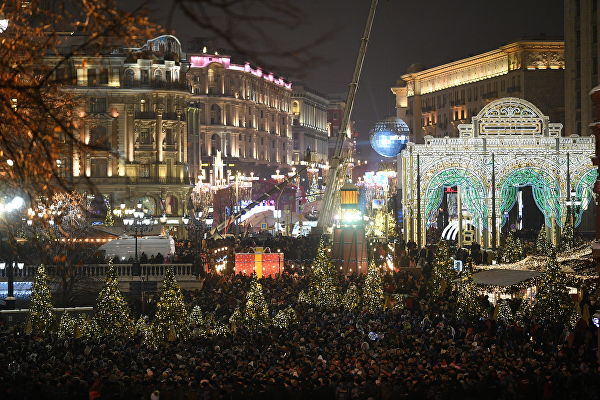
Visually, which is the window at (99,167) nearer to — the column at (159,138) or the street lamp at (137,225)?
the column at (159,138)

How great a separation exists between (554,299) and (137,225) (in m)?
25.3

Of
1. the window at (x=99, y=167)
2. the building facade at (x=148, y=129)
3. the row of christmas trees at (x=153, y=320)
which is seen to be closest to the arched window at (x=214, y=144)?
the building facade at (x=148, y=129)

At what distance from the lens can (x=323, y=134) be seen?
181 meters

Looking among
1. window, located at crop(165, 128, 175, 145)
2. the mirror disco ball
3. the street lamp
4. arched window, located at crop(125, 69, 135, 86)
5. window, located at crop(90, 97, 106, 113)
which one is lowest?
the street lamp

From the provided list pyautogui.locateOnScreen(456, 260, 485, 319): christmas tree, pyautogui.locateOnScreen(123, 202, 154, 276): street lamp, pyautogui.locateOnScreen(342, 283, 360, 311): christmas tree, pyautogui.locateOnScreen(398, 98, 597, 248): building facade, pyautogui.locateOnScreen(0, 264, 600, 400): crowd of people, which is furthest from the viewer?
pyautogui.locateOnScreen(398, 98, 597, 248): building facade

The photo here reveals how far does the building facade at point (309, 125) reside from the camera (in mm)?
161625

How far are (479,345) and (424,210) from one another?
29.6 metres

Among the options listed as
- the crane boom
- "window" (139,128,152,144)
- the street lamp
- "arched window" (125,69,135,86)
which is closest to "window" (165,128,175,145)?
"window" (139,128,152,144)

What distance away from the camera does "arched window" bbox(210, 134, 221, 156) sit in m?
115

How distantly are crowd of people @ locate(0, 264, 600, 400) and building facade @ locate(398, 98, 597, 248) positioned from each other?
25061 millimetres

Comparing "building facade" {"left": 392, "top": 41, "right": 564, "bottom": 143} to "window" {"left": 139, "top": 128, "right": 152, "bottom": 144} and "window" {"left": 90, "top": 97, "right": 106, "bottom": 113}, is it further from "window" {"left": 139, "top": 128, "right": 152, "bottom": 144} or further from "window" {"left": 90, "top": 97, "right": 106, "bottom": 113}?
"window" {"left": 90, "top": 97, "right": 106, "bottom": 113}

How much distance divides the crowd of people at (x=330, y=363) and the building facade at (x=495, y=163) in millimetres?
25061

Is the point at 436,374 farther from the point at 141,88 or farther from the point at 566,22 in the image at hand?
the point at 141,88

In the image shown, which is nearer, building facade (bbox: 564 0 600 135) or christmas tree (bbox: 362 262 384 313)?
christmas tree (bbox: 362 262 384 313)
